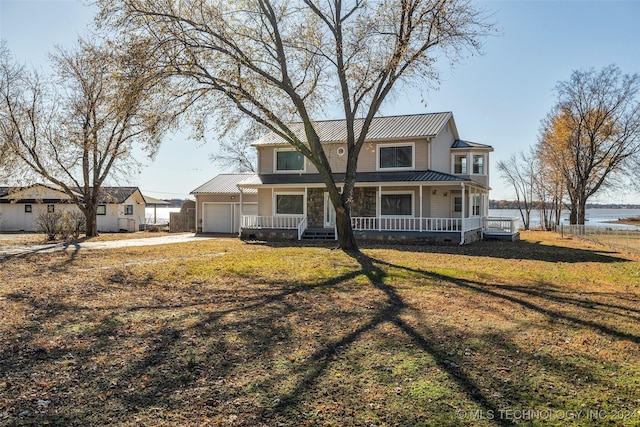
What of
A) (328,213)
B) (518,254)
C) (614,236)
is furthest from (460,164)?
(518,254)

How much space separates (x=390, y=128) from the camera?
22.9 meters

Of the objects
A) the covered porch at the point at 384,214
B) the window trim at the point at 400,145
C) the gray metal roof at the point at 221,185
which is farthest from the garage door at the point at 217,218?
the window trim at the point at 400,145

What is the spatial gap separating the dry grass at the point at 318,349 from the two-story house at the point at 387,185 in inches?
398

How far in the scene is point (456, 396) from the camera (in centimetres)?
408

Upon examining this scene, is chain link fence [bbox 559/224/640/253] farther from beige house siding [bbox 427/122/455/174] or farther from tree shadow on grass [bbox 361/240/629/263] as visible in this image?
beige house siding [bbox 427/122/455/174]

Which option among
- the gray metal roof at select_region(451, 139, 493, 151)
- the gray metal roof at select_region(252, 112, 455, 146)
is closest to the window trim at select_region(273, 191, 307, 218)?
the gray metal roof at select_region(252, 112, 455, 146)

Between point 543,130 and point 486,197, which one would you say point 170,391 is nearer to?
point 486,197

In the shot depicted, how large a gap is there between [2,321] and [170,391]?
3.80m

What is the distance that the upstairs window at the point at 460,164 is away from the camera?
79.1 feet

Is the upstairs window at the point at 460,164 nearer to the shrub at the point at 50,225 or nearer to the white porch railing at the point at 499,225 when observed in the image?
the white porch railing at the point at 499,225

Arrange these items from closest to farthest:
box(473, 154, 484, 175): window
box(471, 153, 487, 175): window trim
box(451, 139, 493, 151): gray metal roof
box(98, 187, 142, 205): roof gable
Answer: box(451, 139, 493, 151): gray metal roof < box(471, 153, 487, 175): window trim < box(473, 154, 484, 175): window < box(98, 187, 142, 205): roof gable

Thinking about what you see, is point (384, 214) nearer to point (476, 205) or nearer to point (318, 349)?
point (476, 205)

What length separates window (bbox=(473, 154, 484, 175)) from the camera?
24031 mm

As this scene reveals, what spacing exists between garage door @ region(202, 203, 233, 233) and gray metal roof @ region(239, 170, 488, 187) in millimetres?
5096
